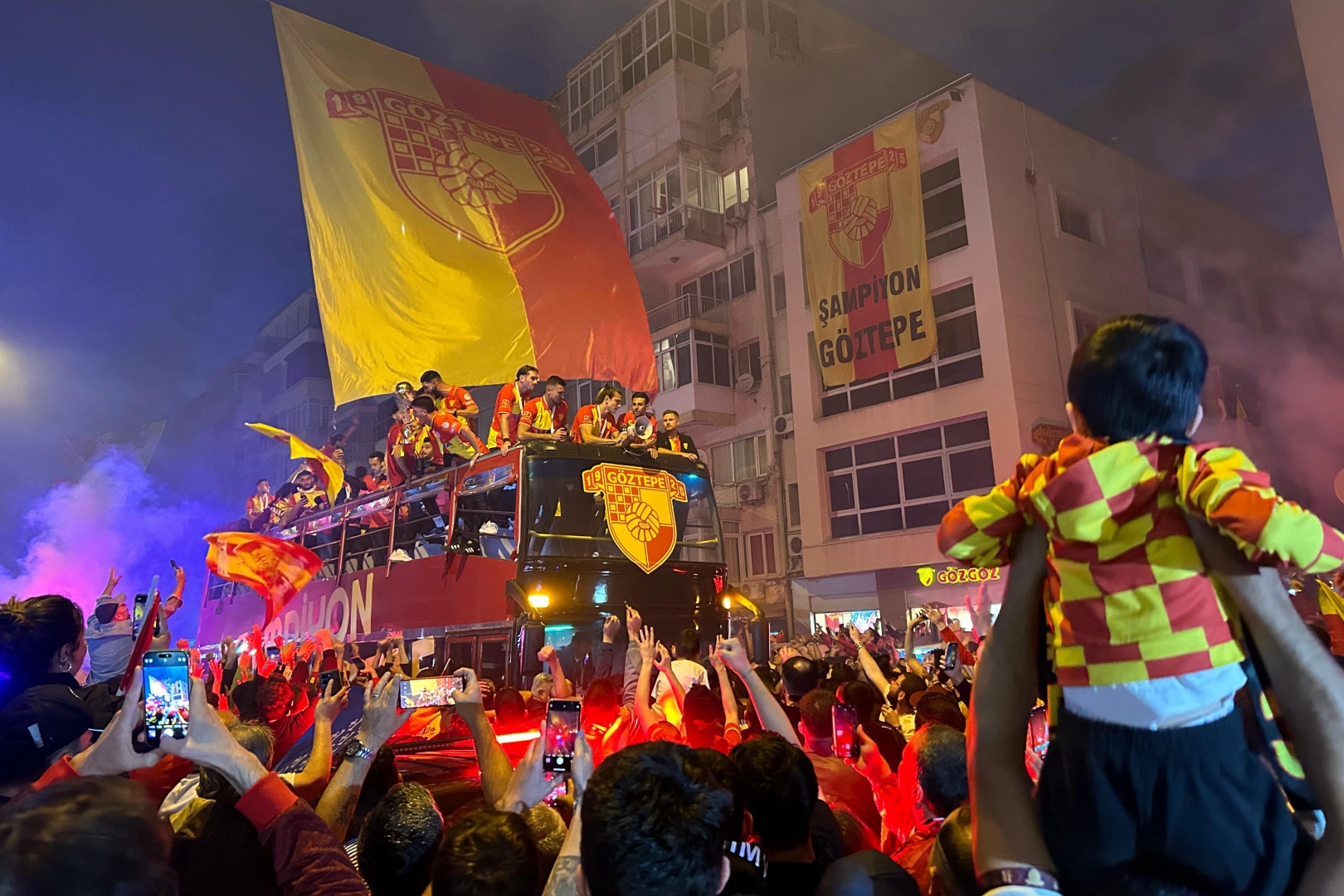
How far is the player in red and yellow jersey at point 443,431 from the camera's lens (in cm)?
1101

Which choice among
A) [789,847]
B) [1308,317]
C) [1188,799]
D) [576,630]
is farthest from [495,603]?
[1308,317]

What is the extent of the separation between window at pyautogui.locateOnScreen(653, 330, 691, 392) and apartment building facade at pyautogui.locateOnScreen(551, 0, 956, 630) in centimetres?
5

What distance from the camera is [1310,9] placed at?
35.6 feet

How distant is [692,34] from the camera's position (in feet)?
89.2

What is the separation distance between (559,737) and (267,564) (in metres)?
9.50

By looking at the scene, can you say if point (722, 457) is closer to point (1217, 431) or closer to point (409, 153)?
point (1217, 431)

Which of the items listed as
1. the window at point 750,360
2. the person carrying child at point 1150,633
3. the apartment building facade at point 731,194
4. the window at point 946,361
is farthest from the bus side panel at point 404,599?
the window at point 750,360

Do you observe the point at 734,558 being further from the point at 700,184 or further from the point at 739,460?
the point at 700,184

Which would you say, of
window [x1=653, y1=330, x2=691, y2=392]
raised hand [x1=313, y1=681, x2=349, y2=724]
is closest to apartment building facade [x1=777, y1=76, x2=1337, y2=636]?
window [x1=653, y1=330, x2=691, y2=392]

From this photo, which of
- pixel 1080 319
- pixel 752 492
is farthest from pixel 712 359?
pixel 1080 319

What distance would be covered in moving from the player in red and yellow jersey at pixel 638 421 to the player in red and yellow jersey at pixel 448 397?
2.07 meters

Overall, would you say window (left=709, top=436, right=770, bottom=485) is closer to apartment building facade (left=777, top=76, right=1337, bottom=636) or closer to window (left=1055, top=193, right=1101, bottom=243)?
apartment building facade (left=777, top=76, right=1337, bottom=636)

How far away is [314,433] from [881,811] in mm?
38210

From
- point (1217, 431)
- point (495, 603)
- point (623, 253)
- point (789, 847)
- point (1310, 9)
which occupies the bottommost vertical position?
point (789, 847)
